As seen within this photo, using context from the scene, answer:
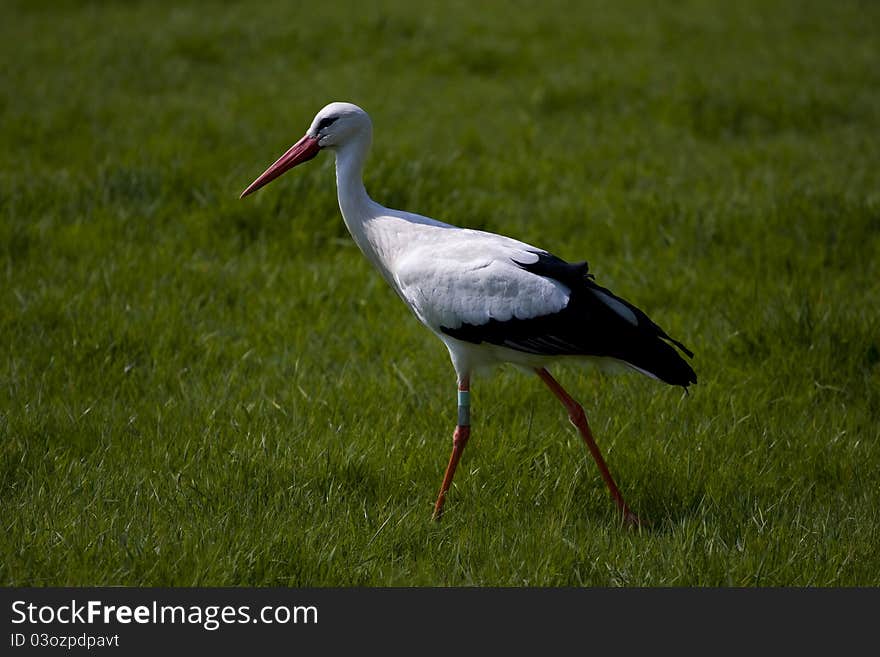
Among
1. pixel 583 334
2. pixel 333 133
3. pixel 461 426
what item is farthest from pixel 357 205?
pixel 583 334

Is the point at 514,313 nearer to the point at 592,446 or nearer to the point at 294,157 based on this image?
the point at 592,446

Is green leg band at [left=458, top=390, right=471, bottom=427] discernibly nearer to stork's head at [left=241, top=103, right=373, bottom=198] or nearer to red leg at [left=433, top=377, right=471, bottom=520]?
red leg at [left=433, top=377, right=471, bottom=520]

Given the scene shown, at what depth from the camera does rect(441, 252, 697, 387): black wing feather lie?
3752mm

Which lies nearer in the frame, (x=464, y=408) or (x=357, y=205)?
(x=464, y=408)

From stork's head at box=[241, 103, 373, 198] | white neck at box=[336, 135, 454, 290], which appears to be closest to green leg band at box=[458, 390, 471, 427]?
white neck at box=[336, 135, 454, 290]

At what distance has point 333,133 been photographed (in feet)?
13.8

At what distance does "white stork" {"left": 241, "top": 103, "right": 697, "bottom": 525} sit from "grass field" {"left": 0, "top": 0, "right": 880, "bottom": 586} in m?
0.37

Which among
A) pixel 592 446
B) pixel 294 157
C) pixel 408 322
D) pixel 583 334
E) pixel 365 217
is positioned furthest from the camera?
pixel 408 322

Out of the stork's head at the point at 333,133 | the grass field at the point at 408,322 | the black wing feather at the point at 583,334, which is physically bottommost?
the grass field at the point at 408,322

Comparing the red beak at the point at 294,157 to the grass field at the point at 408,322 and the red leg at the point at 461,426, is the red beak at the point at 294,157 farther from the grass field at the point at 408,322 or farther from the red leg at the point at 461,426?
the red leg at the point at 461,426

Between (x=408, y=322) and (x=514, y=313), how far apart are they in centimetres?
175

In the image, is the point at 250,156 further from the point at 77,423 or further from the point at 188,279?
the point at 77,423

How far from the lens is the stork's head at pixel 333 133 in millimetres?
4199

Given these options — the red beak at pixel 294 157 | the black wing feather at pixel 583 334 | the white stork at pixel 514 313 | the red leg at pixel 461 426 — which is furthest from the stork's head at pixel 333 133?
the red leg at pixel 461 426
